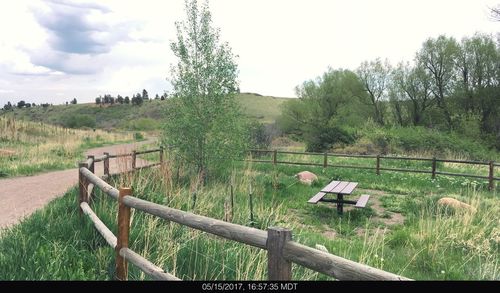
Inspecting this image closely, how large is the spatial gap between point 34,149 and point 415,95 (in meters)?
31.8

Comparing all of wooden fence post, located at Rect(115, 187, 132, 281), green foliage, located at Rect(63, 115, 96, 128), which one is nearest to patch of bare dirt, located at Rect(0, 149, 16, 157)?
wooden fence post, located at Rect(115, 187, 132, 281)

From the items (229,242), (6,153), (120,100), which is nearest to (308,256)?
(229,242)

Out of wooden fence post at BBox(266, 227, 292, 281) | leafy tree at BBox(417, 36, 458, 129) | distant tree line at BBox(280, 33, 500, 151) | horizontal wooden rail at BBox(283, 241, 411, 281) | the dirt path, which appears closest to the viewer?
horizontal wooden rail at BBox(283, 241, 411, 281)

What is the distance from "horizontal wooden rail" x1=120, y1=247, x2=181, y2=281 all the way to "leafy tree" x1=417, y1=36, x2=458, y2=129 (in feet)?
117

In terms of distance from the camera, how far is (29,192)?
35.3ft

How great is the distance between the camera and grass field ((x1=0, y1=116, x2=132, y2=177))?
15328mm

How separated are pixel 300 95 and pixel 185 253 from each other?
127 feet

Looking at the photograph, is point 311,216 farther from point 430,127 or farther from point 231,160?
point 430,127

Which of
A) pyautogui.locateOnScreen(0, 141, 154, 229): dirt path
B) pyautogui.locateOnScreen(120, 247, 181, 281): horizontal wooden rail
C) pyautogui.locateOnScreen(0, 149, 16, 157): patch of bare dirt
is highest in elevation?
pyautogui.locateOnScreen(120, 247, 181, 281): horizontal wooden rail

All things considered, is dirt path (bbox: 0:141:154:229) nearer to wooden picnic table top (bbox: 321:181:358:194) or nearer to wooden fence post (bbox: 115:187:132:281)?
wooden fence post (bbox: 115:187:132:281)

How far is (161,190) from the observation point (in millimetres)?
8219

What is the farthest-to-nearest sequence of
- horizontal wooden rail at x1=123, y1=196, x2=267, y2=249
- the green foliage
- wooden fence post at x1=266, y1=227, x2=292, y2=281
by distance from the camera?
the green foliage → horizontal wooden rail at x1=123, y1=196, x2=267, y2=249 → wooden fence post at x1=266, y1=227, x2=292, y2=281

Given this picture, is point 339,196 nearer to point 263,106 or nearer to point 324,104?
point 324,104
